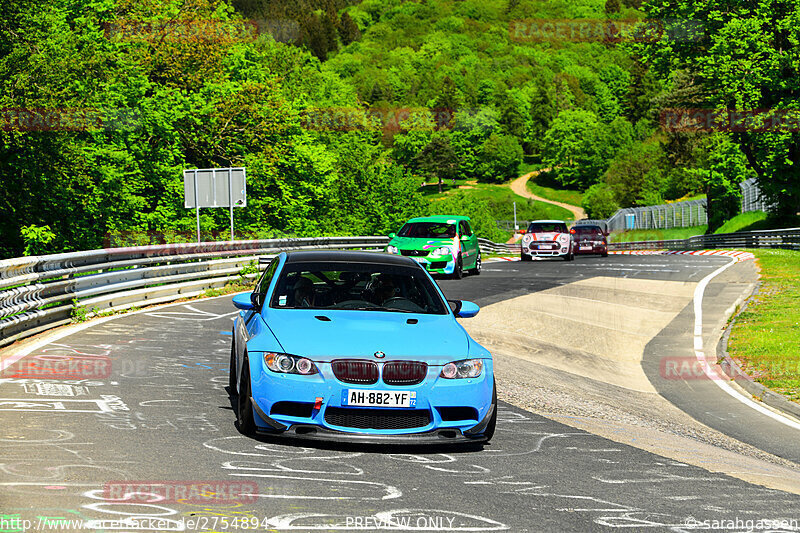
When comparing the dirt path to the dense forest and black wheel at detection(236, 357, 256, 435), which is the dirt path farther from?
black wheel at detection(236, 357, 256, 435)

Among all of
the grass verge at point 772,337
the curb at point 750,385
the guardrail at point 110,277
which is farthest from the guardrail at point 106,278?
the grass verge at point 772,337

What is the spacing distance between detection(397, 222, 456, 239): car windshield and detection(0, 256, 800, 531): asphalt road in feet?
59.2

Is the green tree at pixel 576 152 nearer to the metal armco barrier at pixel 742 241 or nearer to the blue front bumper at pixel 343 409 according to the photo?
the metal armco barrier at pixel 742 241

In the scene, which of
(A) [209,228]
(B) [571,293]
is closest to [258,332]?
(B) [571,293]

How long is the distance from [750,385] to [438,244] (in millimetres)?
14478

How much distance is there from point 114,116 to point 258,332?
35.5m

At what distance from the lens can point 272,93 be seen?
165 ft

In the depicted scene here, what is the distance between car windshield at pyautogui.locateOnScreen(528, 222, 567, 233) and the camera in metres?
39.4

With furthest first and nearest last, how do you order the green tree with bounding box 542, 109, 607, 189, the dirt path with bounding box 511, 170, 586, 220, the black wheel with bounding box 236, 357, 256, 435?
the green tree with bounding box 542, 109, 607, 189 < the dirt path with bounding box 511, 170, 586, 220 < the black wheel with bounding box 236, 357, 256, 435

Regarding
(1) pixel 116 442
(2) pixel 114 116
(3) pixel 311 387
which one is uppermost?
(2) pixel 114 116

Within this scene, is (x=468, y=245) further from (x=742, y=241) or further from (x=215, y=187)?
(x=742, y=241)

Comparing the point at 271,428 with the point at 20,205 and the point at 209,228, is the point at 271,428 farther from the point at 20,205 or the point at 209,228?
the point at 209,228

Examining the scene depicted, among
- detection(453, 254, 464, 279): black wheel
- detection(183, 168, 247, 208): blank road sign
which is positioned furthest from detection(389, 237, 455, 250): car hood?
detection(183, 168, 247, 208): blank road sign

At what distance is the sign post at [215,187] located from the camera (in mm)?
28781
